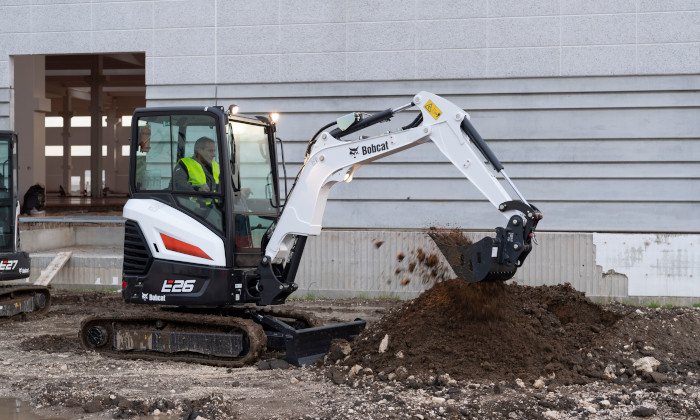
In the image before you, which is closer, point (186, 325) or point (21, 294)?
point (186, 325)

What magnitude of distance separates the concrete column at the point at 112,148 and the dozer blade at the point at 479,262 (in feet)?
129

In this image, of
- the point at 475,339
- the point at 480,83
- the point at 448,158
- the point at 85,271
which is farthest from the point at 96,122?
the point at 475,339

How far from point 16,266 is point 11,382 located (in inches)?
158

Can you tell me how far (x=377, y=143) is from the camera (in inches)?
321

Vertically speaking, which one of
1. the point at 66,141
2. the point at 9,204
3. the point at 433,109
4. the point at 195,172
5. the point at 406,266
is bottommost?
the point at 406,266

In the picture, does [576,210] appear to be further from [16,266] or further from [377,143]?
[16,266]

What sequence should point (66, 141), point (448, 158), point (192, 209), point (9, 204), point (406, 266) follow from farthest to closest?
1. point (66, 141)
2. point (406, 266)
3. point (9, 204)
4. point (192, 209)
5. point (448, 158)

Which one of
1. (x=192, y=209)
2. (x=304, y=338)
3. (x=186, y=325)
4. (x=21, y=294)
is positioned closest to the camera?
(x=304, y=338)

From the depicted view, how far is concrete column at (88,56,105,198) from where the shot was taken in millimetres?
33375

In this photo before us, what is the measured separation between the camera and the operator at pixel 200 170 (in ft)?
27.8

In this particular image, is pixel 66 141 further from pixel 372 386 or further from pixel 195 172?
pixel 372 386

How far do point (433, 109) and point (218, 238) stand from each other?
2.62 m

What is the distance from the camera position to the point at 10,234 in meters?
11.5

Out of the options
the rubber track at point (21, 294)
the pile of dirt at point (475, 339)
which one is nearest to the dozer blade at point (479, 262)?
the pile of dirt at point (475, 339)
